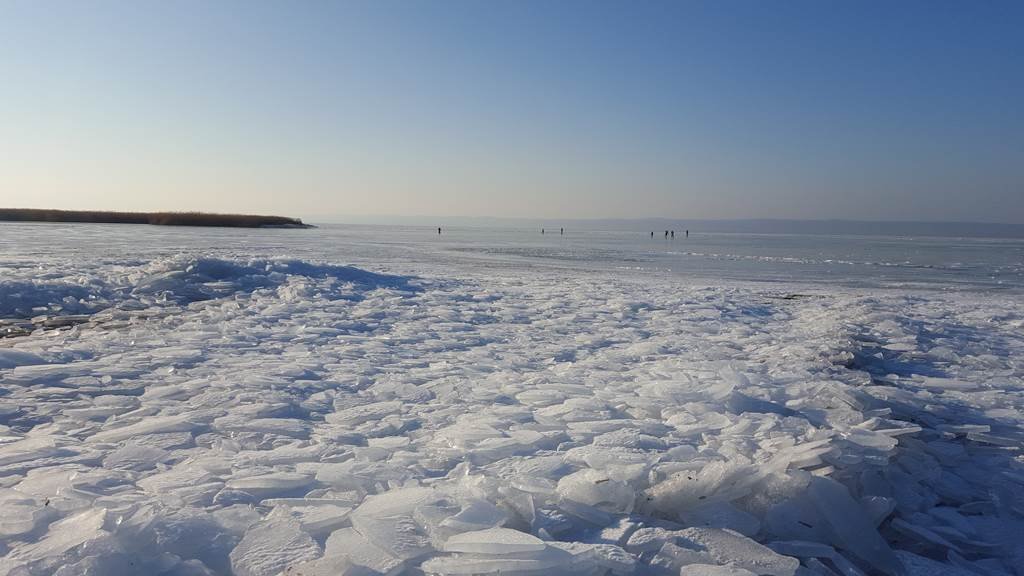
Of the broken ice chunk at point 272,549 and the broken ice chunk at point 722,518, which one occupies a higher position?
the broken ice chunk at point 272,549

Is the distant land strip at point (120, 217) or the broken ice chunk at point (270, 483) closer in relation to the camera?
the broken ice chunk at point (270, 483)

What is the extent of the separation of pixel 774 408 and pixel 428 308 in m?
5.81

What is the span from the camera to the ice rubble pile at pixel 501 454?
241 centimetres

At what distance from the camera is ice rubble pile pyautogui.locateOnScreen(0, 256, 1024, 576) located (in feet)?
7.91

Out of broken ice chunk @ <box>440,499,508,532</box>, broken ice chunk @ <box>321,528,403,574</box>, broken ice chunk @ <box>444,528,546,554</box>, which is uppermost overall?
broken ice chunk @ <box>444,528,546,554</box>

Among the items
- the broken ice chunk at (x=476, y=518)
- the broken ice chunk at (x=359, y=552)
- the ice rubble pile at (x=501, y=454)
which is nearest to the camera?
the broken ice chunk at (x=359, y=552)

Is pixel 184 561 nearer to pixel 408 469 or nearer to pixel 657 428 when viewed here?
pixel 408 469

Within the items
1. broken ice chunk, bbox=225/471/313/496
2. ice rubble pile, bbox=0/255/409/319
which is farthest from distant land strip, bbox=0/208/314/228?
broken ice chunk, bbox=225/471/313/496

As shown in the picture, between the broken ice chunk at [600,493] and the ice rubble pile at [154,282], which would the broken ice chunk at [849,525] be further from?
the ice rubble pile at [154,282]

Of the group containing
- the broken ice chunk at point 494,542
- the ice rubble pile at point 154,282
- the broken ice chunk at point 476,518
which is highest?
the ice rubble pile at point 154,282

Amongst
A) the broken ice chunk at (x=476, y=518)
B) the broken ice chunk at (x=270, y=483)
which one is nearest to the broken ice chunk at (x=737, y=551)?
the broken ice chunk at (x=476, y=518)

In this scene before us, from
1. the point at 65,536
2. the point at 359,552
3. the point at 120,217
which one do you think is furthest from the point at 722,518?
the point at 120,217

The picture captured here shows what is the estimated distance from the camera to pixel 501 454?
3436mm

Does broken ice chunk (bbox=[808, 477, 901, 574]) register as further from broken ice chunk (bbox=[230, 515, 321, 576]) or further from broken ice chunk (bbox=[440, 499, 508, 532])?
broken ice chunk (bbox=[230, 515, 321, 576])
